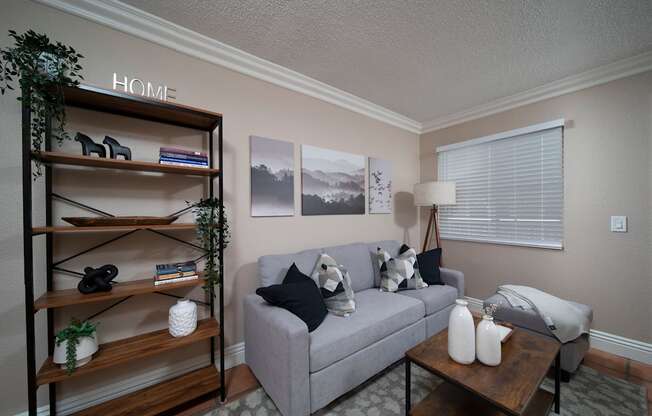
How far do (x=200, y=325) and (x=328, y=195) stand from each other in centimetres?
166

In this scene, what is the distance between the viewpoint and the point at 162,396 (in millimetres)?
1525

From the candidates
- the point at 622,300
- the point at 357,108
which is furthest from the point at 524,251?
the point at 357,108

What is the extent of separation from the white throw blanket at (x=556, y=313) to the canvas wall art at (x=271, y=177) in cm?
218

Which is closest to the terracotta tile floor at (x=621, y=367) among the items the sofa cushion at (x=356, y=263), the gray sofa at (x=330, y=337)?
the gray sofa at (x=330, y=337)

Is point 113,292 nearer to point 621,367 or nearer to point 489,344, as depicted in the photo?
point 489,344

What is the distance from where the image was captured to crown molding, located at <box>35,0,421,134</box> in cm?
152

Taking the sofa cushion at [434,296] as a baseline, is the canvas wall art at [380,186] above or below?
above

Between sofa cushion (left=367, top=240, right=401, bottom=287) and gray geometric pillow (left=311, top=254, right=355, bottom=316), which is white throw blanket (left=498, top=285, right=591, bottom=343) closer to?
sofa cushion (left=367, top=240, right=401, bottom=287)

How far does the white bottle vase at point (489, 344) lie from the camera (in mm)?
1248

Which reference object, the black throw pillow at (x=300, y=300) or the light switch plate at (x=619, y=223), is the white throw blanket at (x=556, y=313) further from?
the black throw pillow at (x=300, y=300)

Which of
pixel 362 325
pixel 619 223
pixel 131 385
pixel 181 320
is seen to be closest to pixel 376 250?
pixel 362 325

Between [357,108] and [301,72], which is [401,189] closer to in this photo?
[357,108]

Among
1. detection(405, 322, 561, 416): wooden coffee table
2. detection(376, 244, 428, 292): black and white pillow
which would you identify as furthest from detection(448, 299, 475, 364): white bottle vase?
detection(376, 244, 428, 292): black and white pillow

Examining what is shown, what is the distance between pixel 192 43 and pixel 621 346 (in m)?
4.40
